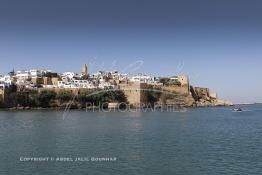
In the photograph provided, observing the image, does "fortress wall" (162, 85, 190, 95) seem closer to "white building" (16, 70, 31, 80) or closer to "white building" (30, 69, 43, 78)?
"white building" (30, 69, 43, 78)

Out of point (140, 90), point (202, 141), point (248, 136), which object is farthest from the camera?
point (140, 90)

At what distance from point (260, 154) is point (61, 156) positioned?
25.1 ft

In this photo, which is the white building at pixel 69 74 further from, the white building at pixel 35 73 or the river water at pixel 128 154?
the river water at pixel 128 154

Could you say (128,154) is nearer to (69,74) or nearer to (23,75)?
(23,75)

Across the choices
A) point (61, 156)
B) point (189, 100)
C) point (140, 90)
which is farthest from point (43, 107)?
point (61, 156)

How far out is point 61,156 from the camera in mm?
14875

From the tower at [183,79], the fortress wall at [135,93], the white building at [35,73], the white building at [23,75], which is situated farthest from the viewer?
the tower at [183,79]

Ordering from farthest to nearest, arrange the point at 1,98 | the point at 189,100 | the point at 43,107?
the point at 189,100 < the point at 43,107 < the point at 1,98

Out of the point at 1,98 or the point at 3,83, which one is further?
the point at 3,83

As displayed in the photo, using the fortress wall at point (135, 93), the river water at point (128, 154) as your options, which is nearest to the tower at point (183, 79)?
the fortress wall at point (135, 93)

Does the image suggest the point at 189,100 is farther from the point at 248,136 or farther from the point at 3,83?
the point at 248,136

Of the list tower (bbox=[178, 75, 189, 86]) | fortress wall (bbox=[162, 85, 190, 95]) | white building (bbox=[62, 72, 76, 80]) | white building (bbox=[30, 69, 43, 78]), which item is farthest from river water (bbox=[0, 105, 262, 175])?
tower (bbox=[178, 75, 189, 86])

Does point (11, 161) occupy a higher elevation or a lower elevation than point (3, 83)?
lower

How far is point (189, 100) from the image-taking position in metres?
72.7
